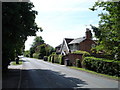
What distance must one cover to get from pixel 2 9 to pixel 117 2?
9.50 metres

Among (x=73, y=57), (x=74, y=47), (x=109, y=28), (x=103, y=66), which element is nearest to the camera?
(x=109, y=28)

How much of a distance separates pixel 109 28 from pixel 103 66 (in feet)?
27.4

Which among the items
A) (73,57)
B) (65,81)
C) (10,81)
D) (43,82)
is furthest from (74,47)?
(10,81)

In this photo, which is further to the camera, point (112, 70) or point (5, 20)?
point (112, 70)

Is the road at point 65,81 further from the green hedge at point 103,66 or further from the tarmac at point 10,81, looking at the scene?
the green hedge at point 103,66

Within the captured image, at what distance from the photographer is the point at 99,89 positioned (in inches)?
453

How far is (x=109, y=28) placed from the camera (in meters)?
13.6

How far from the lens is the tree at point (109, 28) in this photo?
40.2 ft

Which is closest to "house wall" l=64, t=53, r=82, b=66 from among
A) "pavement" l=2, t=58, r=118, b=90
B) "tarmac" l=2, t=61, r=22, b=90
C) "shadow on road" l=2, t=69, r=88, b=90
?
"pavement" l=2, t=58, r=118, b=90

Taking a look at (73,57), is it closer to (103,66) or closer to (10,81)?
(103,66)

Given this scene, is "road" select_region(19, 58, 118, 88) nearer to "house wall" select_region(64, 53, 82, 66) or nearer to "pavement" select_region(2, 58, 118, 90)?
"pavement" select_region(2, 58, 118, 90)

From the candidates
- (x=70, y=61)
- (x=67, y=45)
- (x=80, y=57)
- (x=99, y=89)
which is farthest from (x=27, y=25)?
(x=67, y=45)

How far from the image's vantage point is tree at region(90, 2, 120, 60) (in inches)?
483

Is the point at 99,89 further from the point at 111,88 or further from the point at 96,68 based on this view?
the point at 96,68
